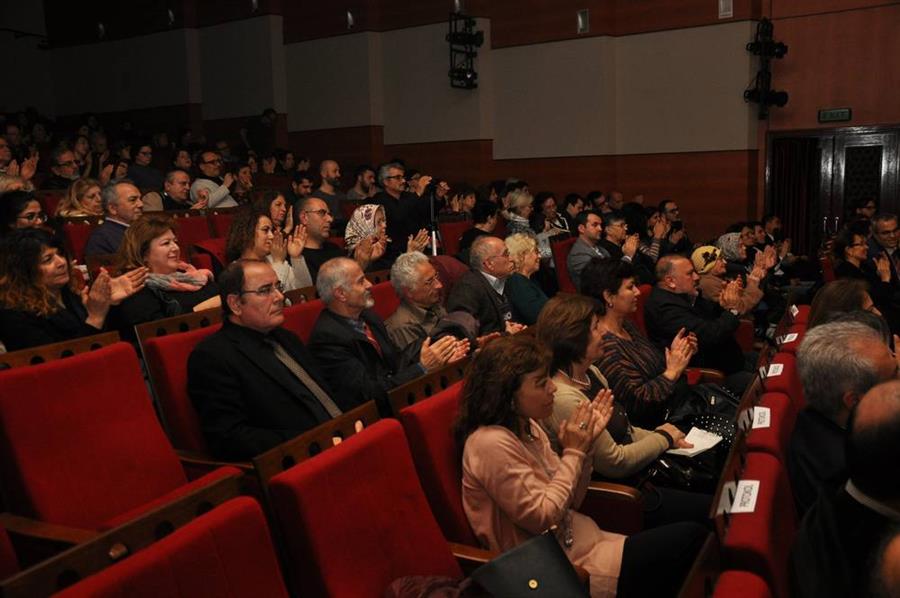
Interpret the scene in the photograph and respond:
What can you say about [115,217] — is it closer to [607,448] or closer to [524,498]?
[607,448]

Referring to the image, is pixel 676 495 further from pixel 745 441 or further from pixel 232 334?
pixel 232 334

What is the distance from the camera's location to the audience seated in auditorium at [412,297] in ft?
9.30

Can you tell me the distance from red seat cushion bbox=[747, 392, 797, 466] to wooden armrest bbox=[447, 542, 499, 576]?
25.0 inches

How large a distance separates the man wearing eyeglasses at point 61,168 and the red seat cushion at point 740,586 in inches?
206

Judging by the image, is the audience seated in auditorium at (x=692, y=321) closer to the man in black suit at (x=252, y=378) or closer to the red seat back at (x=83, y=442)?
the man in black suit at (x=252, y=378)

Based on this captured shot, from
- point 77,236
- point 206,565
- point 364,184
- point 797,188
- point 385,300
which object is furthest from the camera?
point 797,188

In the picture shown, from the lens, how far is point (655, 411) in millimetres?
2490

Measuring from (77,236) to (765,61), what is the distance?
5.96m

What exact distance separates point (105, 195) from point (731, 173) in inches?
228

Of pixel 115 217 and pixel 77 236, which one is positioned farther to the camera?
pixel 77 236

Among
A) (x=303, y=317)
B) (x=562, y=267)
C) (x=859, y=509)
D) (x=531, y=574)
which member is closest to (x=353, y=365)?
(x=303, y=317)

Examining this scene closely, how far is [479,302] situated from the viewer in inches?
129

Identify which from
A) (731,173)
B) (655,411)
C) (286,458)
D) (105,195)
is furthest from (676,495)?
(731,173)

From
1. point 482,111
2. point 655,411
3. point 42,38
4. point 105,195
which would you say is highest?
point 42,38
